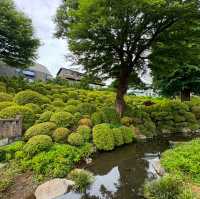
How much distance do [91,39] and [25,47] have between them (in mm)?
6439

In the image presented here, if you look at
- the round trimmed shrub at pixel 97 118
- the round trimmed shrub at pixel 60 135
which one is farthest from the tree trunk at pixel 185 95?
the round trimmed shrub at pixel 60 135

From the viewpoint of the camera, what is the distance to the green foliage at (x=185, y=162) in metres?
5.54

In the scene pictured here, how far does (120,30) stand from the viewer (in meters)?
10.4

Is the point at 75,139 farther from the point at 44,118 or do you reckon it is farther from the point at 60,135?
the point at 44,118

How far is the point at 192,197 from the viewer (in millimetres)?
4461

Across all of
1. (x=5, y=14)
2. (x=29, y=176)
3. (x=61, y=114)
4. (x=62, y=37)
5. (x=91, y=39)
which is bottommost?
(x=29, y=176)

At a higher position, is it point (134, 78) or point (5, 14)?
point (5, 14)

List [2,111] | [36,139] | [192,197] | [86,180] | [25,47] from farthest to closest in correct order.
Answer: [25,47] < [2,111] < [36,139] < [86,180] < [192,197]

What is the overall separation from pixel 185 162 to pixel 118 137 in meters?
3.38

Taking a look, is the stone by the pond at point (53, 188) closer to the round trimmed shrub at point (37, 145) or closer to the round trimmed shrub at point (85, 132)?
the round trimmed shrub at point (37, 145)

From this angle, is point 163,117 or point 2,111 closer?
point 2,111

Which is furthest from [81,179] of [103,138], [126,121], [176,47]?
[176,47]

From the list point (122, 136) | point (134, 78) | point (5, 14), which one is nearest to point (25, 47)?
point (5, 14)

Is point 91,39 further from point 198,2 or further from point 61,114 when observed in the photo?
point 198,2
